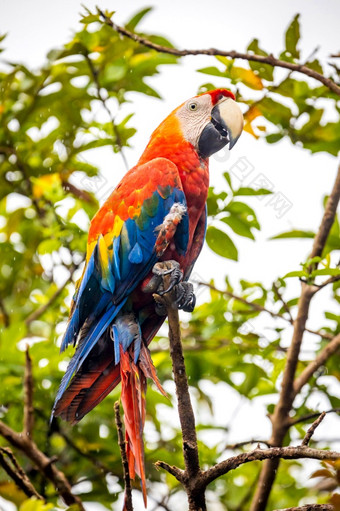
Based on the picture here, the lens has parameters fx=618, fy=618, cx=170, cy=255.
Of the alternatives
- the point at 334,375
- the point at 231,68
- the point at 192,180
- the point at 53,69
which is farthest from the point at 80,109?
the point at 334,375

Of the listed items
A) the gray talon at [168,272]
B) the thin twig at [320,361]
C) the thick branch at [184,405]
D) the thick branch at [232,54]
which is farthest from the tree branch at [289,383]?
the thick branch at [184,405]

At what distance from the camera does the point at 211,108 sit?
1.92 meters

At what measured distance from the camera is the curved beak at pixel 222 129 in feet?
6.14

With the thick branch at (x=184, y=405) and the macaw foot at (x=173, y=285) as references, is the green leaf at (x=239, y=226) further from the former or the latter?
the thick branch at (x=184, y=405)

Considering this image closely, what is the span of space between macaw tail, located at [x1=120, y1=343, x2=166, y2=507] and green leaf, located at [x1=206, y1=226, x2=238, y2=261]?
24.7 inches

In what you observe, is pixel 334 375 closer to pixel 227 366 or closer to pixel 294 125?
pixel 227 366

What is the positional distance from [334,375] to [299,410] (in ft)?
0.58

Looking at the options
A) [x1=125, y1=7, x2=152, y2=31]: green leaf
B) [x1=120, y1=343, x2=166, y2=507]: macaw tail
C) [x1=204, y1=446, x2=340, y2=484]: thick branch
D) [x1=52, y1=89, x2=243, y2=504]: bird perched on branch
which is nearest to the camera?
[x1=204, y1=446, x2=340, y2=484]: thick branch

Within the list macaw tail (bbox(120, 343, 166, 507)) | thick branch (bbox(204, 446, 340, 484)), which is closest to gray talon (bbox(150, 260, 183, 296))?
macaw tail (bbox(120, 343, 166, 507))

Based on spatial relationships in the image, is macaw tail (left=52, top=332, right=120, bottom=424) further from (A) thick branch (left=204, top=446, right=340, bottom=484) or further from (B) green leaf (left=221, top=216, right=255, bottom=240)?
(B) green leaf (left=221, top=216, right=255, bottom=240)

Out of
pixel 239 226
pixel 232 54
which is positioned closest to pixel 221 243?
pixel 239 226

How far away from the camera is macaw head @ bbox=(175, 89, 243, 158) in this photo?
6.15ft

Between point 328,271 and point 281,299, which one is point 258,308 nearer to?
point 281,299

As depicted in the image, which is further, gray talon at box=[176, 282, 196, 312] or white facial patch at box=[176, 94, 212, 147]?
white facial patch at box=[176, 94, 212, 147]
